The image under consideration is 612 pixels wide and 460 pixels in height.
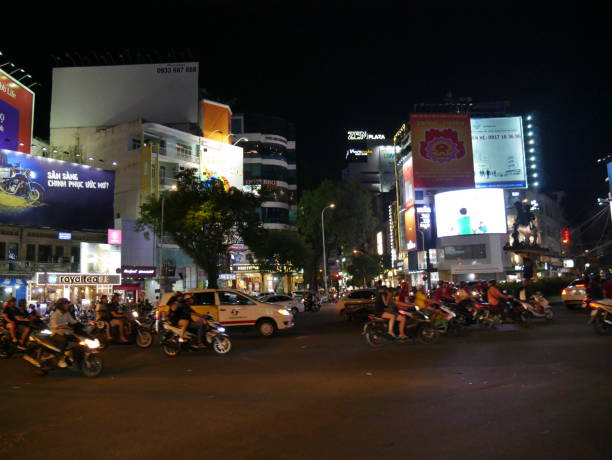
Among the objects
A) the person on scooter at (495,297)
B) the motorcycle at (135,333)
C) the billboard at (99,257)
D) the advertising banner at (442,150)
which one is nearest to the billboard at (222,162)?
the billboard at (99,257)

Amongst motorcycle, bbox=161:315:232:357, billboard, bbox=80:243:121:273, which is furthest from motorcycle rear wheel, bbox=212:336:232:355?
billboard, bbox=80:243:121:273

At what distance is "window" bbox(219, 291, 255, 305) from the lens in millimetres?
18172

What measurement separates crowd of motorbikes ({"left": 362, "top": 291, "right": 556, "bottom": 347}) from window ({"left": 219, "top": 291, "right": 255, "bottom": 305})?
4384mm

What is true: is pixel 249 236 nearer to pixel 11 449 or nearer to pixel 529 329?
pixel 529 329

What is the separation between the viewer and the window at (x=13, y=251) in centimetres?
3379

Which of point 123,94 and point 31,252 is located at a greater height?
point 123,94

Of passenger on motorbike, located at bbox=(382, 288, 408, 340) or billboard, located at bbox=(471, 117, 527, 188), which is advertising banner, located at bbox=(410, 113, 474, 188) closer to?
billboard, located at bbox=(471, 117, 527, 188)

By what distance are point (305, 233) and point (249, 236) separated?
78.7ft

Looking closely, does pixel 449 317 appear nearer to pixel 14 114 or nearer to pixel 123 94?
pixel 14 114

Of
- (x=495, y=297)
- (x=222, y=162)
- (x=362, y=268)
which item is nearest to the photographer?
(x=495, y=297)

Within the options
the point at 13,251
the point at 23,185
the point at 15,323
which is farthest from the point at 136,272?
the point at 15,323

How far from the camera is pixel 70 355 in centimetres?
1067

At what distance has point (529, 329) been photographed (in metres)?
16.9

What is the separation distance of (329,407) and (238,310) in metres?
11.3
